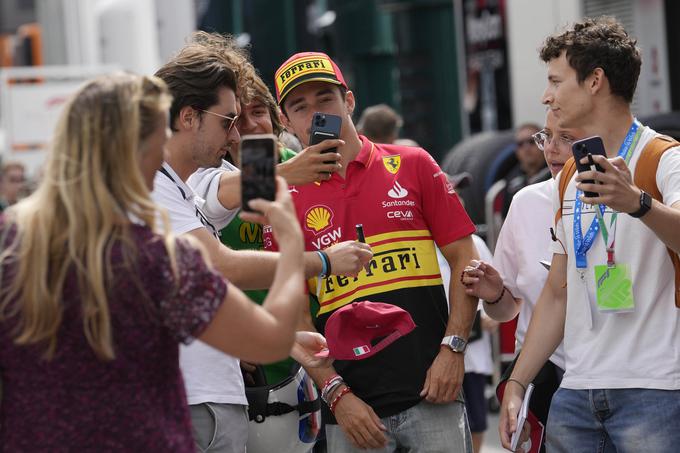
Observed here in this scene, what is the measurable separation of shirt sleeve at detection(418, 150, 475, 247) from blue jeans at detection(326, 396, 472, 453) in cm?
58

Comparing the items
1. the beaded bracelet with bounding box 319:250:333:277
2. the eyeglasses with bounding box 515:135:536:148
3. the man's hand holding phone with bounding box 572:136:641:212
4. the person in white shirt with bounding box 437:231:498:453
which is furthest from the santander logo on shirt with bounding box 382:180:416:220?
the eyeglasses with bounding box 515:135:536:148

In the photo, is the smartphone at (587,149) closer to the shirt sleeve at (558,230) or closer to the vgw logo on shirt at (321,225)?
the shirt sleeve at (558,230)

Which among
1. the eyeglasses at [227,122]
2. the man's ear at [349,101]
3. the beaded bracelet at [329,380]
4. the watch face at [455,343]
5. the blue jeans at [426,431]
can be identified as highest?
the man's ear at [349,101]

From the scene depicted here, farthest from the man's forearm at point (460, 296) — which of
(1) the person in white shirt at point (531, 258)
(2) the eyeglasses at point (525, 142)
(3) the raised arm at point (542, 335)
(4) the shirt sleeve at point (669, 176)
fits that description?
(2) the eyeglasses at point (525, 142)

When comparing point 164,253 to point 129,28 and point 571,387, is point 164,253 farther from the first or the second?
point 129,28

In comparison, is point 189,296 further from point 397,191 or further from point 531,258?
point 531,258

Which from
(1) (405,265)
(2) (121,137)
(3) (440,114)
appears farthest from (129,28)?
(2) (121,137)

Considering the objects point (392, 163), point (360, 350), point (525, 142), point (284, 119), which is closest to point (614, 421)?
point (360, 350)

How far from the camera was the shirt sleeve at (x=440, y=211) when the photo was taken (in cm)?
437

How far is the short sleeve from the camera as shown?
2826mm

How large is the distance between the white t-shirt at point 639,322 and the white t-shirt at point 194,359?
1089 millimetres

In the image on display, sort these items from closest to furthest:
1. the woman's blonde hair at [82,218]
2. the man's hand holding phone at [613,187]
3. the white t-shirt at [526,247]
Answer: the woman's blonde hair at [82,218], the man's hand holding phone at [613,187], the white t-shirt at [526,247]

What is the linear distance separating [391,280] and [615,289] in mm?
811

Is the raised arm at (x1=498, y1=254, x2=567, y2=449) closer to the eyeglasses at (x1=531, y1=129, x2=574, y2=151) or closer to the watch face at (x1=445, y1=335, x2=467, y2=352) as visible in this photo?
the watch face at (x1=445, y1=335, x2=467, y2=352)
